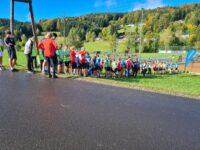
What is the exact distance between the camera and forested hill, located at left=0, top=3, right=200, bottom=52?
95812 mm

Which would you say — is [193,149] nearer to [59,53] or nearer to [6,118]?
[6,118]

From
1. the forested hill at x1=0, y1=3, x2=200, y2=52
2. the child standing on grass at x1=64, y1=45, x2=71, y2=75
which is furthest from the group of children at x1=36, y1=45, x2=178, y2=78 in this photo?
the forested hill at x1=0, y1=3, x2=200, y2=52

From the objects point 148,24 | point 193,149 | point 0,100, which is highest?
point 148,24

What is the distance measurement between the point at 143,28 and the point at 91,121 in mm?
136250

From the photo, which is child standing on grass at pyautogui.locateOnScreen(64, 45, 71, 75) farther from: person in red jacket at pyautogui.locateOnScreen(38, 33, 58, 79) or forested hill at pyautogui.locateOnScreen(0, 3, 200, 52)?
forested hill at pyautogui.locateOnScreen(0, 3, 200, 52)

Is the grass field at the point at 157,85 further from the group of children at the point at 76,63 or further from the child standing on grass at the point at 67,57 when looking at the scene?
the child standing on grass at the point at 67,57

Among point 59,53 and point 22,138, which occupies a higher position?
point 59,53

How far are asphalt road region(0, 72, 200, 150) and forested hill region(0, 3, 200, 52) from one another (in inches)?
2167

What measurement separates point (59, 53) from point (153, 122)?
10.1m

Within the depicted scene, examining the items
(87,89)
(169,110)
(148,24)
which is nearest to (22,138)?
(169,110)

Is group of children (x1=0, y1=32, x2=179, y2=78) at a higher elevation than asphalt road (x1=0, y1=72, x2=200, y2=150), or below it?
higher

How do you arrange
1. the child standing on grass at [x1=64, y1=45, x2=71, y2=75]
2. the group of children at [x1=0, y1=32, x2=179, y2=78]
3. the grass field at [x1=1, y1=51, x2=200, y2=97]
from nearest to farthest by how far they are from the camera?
the grass field at [x1=1, y1=51, x2=200, y2=97] → the group of children at [x1=0, y1=32, x2=179, y2=78] → the child standing on grass at [x1=64, y1=45, x2=71, y2=75]

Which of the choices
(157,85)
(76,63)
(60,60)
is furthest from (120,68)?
(157,85)

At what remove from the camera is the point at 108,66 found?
56.5ft
